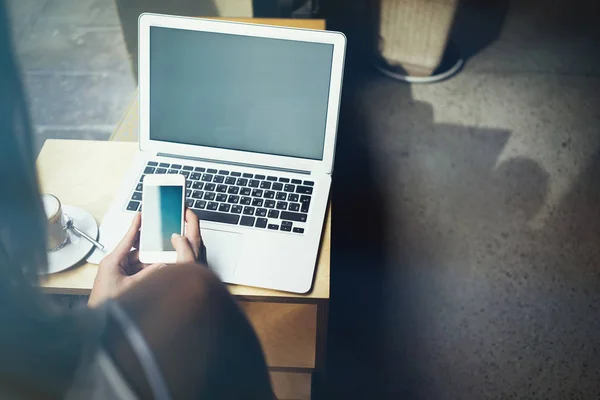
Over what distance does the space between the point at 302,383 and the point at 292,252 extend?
1.30ft

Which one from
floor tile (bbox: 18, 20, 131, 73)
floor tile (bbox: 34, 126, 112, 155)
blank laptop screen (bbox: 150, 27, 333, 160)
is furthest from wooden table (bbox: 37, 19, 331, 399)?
floor tile (bbox: 18, 20, 131, 73)

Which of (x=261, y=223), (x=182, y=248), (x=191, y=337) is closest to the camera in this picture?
(x=191, y=337)

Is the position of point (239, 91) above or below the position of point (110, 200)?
above

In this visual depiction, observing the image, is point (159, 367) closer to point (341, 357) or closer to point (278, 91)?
point (278, 91)

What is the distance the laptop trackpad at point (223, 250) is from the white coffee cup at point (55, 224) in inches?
8.2

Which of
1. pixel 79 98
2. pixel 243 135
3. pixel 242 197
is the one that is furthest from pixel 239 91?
pixel 79 98

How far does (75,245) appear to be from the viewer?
2.77 feet

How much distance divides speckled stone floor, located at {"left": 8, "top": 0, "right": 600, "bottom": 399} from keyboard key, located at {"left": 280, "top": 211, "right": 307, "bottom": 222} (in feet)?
1.91

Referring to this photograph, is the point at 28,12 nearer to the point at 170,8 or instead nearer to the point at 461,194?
the point at 170,8

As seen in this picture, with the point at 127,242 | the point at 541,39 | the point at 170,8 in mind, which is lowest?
the point at 541,39

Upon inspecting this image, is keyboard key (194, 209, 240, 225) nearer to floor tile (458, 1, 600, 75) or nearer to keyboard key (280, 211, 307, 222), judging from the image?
keyboard key (280, 211, 307, 222)

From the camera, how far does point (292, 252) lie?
0.84 meters

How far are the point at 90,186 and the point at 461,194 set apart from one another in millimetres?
1148

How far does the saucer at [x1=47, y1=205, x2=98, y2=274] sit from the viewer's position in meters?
0.82
